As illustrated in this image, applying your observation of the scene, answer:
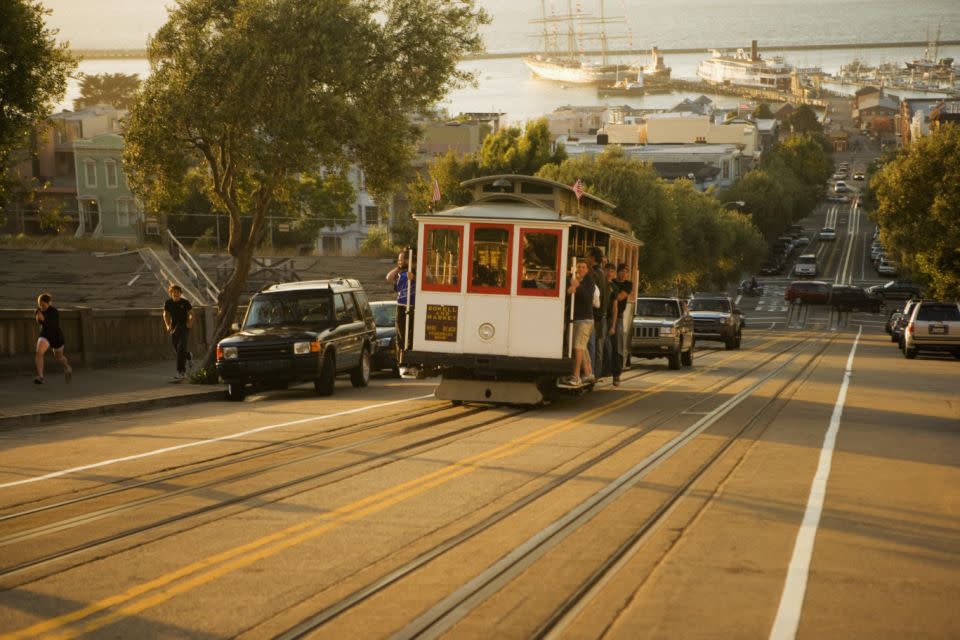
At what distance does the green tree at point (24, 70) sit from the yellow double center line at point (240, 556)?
44.0ft

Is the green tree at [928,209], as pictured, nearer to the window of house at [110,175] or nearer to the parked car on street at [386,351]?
the parked car on street at [386,351]

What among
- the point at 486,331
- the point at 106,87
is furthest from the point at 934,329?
the point at 106,87

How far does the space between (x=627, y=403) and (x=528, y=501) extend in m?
9.31

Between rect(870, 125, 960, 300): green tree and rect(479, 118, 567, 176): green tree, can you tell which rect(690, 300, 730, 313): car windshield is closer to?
rect(870, 125, 960, 300): green tree

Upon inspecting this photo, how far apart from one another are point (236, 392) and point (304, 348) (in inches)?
58.9

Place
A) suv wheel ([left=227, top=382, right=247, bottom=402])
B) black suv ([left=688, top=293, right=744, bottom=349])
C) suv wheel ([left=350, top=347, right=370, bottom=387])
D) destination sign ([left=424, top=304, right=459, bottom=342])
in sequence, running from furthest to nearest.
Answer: black suv ([left=688, top=293, right=744, bottom=349])
suv wheel ([left=350, top=347, right=370, bottom=387])
suv wheel ([left=227, top=382, right=247, bottom=402])
destination sign ([left=424, top=304, right=459, bottom=342])

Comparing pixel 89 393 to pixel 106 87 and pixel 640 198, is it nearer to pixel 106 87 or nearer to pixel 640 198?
pixel 640 198

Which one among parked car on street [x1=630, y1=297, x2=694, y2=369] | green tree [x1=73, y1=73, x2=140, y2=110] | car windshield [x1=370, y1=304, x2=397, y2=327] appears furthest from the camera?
green tree [x1=73, y1=73, x2=140, y2=110]

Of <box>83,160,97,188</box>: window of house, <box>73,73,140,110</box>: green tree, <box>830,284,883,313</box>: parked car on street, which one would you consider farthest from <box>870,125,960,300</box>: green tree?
<box>73,73,140,110</box>: green tree

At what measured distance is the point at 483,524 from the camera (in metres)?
9.59

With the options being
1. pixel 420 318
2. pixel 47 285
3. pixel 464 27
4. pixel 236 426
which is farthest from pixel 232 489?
pixel 47 285

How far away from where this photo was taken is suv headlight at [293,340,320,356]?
2153 cm

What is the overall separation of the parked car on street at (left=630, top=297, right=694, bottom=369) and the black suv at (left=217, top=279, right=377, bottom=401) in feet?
23.4

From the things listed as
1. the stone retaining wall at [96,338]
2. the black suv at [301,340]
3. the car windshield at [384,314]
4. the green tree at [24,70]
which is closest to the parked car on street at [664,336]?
the car windshield at [384,314]
